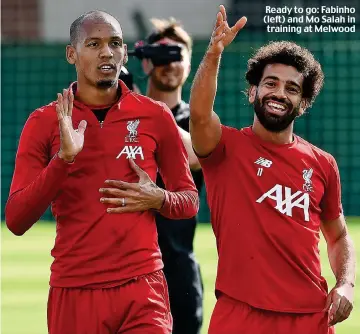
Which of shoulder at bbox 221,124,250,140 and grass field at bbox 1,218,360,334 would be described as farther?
grass field at bbox 1,218,360,334

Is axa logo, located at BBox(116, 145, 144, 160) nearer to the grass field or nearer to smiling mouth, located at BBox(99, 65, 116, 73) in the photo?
smiling mouth, located at BBox(99, 65, 116, 73)

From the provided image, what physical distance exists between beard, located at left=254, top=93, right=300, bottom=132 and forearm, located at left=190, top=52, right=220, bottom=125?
10.7 inches

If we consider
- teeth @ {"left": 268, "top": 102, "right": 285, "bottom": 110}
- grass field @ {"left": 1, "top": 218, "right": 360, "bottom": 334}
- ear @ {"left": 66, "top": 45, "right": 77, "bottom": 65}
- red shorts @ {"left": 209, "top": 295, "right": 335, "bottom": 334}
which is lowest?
grass field @ {"left": 1, "top": 218, "right": 360, "bottom": 334}

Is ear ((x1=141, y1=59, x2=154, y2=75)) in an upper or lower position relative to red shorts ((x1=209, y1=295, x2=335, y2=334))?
upper

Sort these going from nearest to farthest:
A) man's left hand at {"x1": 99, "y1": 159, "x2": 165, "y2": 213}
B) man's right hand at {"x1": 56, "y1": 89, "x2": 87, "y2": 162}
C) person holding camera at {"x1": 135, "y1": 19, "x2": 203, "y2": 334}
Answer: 1. man's right hand at {"x1": 56, "y1": 89, "x2": 87, "y2": 162}
2. man's left hand at {"x1": 99, "y1": 159, "x2": 165, "y2": 213}
3. person holding camera at {"x1": 135, "y1": 19, "x2": 203, "y2": 334}

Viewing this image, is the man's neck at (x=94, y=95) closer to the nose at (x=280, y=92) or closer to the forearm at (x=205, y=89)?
the forearm at (x=205, y=89)

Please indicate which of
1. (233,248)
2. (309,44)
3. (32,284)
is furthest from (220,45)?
(309,44)

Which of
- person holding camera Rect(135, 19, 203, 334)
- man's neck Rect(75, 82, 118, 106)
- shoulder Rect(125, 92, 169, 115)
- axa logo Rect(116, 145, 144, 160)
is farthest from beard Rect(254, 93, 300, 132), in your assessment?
person holding camera Rect(135, 19, 203, 334)

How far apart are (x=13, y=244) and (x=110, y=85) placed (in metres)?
9.90

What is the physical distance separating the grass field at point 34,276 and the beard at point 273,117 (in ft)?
11.5

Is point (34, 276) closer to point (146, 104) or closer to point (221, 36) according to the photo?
point (146, 104)

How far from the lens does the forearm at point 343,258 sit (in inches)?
200

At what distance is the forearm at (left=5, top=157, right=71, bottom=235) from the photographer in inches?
183

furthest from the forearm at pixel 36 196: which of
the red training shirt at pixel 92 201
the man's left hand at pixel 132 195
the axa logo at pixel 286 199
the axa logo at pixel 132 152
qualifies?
the axa logo at pixel 286 199
